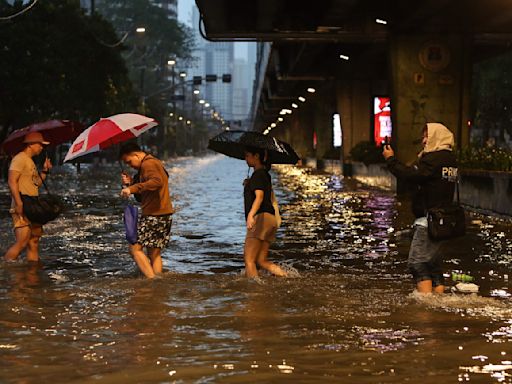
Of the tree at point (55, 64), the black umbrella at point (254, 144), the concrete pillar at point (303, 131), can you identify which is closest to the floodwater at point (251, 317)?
the black umbrella at point (254, 144)

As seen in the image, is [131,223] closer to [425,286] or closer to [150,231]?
[150,231]

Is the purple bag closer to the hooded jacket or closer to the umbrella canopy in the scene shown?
the umbrella canopy

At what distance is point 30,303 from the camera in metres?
9.93

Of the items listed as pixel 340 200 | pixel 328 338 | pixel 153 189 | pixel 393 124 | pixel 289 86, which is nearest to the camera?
pixel 328 338

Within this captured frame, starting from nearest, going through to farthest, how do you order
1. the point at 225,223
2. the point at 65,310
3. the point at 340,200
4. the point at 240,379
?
the point at 240,379, the point at 65,310, the point at 225,223, the point at 340,200

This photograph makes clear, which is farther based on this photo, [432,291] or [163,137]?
[163,137]

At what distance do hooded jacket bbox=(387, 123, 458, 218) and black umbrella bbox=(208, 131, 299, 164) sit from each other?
1.88m

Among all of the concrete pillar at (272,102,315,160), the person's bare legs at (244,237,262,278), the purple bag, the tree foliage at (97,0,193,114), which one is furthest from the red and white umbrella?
the tree foliage at (97,0,193,114)

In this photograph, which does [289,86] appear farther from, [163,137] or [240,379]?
[163,137]

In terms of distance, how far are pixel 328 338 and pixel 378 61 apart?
4336 cm

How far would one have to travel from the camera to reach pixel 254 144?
10.8 meters

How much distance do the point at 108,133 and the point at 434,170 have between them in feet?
11.8

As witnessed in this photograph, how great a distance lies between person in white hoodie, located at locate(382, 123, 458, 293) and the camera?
9.27m

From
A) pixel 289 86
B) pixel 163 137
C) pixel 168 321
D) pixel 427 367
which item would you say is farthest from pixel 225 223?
pixel 163 137
